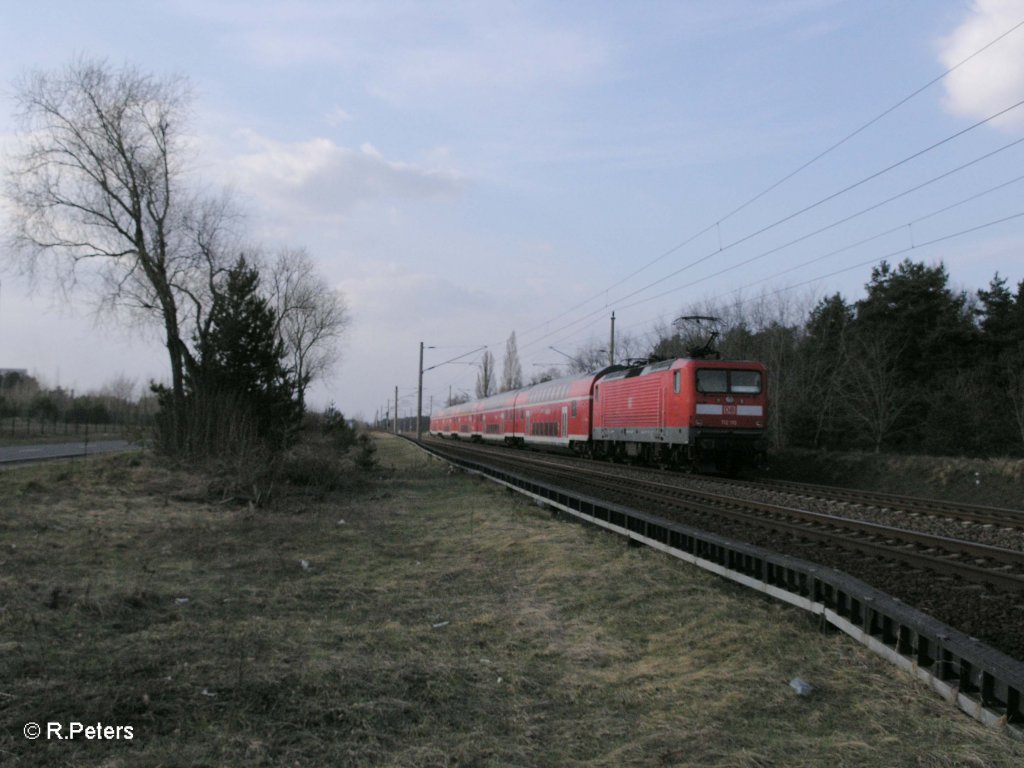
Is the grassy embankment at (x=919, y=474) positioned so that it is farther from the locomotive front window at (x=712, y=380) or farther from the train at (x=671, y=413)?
the locomotive front window at (x=712, y=380)

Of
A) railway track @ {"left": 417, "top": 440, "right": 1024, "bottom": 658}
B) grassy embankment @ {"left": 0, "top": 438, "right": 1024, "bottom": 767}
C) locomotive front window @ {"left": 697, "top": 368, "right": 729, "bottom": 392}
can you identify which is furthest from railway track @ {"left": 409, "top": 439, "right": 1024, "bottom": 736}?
locomotive front window @ {"left": 697, "top": 368, "right": 729, "bottom": 392}

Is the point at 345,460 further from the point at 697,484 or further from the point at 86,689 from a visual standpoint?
the point at 86,689

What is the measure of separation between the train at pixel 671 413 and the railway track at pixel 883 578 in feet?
21.9

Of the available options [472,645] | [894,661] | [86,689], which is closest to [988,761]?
[894,661]

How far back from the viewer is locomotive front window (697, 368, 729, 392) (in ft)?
65.6

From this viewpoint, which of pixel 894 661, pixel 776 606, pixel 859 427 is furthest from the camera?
pixel 859 427

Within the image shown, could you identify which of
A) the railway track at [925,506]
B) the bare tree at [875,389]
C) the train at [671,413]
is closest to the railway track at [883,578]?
the railway track at [925,506]

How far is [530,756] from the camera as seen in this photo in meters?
3.99

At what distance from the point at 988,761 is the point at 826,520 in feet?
25.1

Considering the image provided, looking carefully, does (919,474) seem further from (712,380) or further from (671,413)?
(671,413)

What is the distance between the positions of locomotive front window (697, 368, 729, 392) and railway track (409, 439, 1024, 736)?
680 centimetres

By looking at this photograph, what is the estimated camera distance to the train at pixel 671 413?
785 inches

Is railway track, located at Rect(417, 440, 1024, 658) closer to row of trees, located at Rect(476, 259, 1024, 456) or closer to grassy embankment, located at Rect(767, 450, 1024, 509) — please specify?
grassy embankment, located at Rect(767, 450, 1024, 509)

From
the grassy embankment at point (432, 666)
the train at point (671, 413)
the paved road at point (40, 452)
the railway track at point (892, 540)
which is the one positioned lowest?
the grassy embankment at point (432, 666)
